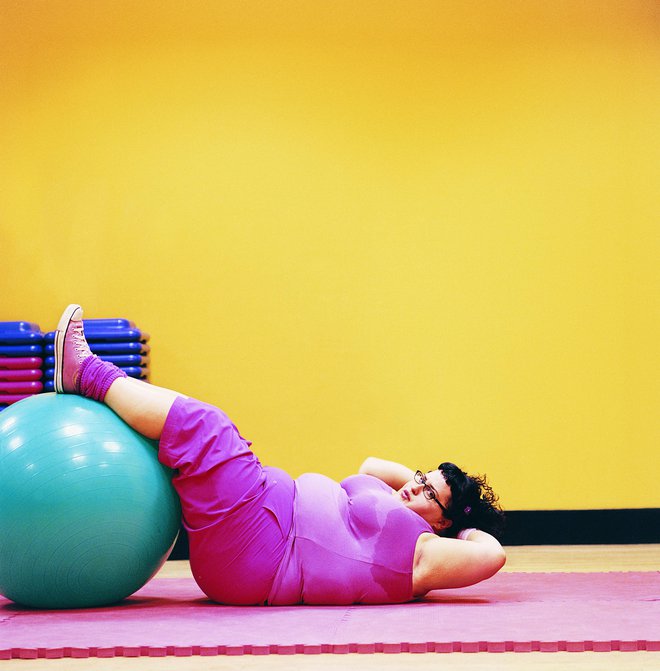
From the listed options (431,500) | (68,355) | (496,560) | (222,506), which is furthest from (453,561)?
(68,355)

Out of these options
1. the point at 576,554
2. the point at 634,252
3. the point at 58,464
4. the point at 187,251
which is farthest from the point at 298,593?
the point at 634,252

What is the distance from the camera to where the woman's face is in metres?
3.03

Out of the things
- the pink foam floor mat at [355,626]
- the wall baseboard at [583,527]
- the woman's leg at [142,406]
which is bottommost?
the wall baseboard at [583,527]

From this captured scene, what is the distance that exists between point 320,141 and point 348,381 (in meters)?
1.29

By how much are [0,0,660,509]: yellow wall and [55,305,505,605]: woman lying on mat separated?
6.85 ft

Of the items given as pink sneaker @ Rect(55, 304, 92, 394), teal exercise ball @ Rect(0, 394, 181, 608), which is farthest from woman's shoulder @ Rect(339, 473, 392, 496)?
pink sneaker @ Rect(55, 304, 92, 394)

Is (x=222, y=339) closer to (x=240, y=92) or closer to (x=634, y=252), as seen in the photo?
(x=240, y=92)

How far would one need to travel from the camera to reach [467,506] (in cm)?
304

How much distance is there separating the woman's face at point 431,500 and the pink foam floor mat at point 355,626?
25cm

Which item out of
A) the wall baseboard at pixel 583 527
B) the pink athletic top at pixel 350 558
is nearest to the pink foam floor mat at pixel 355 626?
the pink athletic top at pixel 350 558

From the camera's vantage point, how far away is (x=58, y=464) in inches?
106

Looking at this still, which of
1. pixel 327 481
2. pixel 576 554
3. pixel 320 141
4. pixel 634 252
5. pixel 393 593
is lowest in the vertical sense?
pixel 576 554

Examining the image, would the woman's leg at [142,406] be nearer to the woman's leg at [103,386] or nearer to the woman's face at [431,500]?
the woman's leg at [103,386]

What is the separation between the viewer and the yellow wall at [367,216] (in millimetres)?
5031
